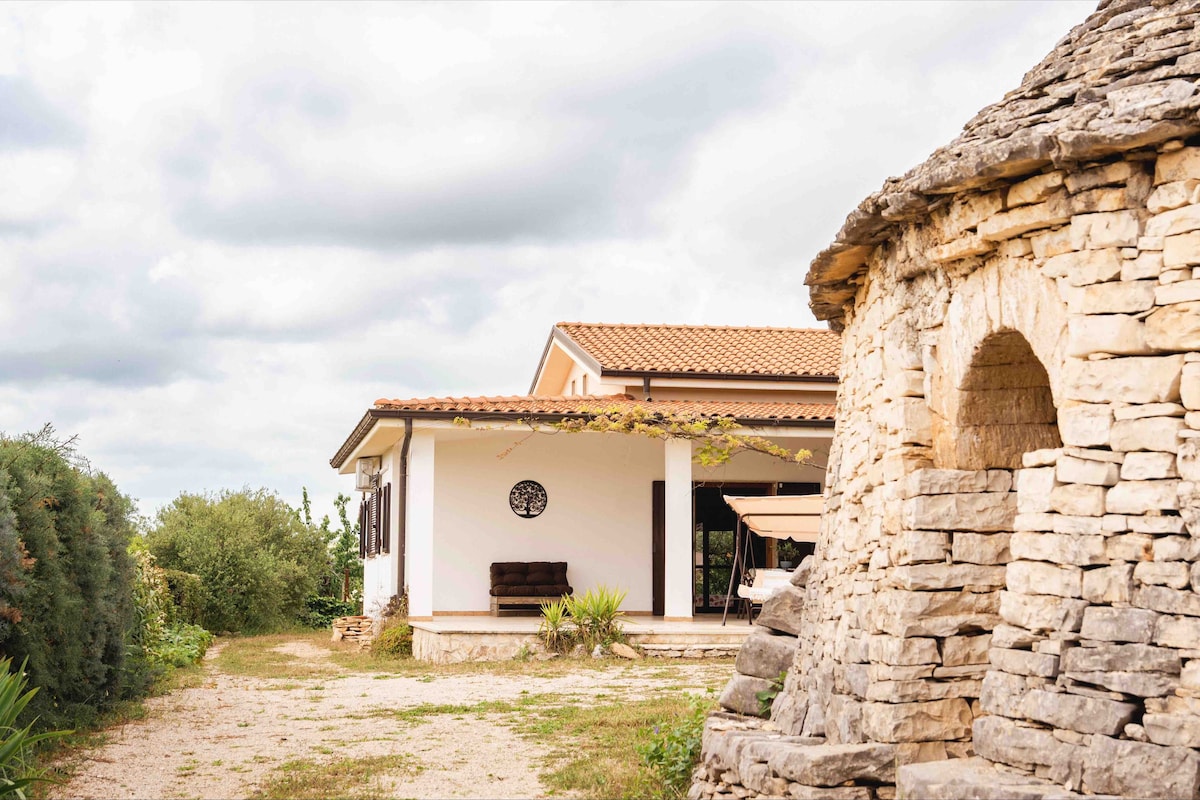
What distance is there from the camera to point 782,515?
13.4 m

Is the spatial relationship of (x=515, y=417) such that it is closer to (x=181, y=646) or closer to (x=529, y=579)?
(x=529, y=579)

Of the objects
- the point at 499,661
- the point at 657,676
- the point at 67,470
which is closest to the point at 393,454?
the point at 499,661

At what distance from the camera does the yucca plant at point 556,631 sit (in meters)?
14.0

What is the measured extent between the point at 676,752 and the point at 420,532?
841cm

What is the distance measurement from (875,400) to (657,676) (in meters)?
6.59

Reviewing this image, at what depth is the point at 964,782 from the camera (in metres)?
4.69

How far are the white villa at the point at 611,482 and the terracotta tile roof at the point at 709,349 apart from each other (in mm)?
53

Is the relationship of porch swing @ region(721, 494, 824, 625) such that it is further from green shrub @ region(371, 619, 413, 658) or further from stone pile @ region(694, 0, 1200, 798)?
stone pile @ region(694, 0, 1200, 798)

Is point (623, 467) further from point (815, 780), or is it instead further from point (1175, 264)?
point (1175, 264)

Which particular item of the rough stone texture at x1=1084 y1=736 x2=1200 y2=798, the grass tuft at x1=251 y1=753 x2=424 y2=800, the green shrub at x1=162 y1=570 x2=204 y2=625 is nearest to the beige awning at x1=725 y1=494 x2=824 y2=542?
the grass tuft at x1=251 y1=753 x2=424 y2=800

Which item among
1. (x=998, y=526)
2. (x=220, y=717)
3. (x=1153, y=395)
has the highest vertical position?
(x=1153, y=395)

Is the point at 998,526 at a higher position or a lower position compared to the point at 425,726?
higher

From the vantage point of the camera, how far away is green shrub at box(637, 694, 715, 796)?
7035 millimetres

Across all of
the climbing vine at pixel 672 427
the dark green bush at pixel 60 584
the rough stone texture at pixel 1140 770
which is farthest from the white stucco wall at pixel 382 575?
the rough stone texture at pixel 1140 770
